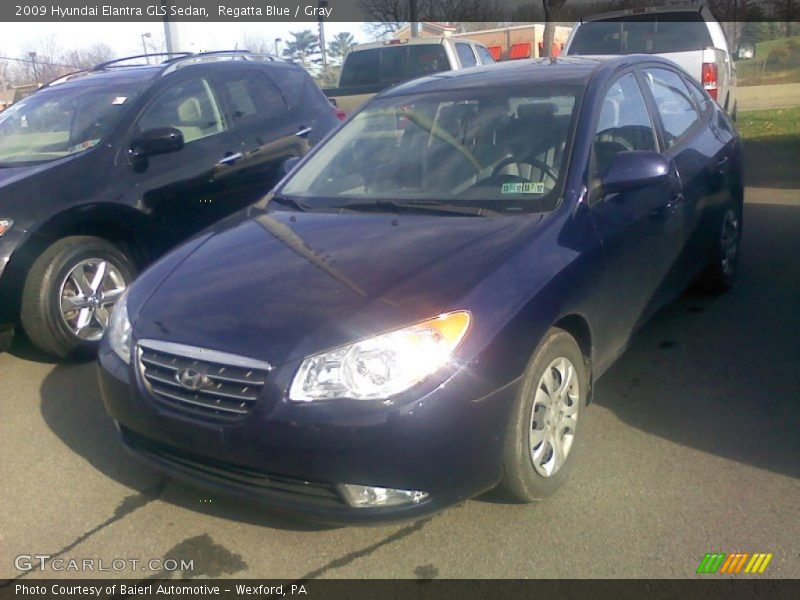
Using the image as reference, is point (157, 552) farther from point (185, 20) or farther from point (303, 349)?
point (185, 20)

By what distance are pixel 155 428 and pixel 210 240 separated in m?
1.14

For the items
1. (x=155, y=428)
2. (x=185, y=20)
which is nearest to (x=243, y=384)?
(x=155, y=428)

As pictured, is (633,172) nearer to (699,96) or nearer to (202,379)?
(202,379)

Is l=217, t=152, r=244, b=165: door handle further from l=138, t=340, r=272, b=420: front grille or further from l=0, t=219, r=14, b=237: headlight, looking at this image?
l=138, t=340, r=272, b=420: front grille

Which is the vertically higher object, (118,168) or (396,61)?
(396,61)

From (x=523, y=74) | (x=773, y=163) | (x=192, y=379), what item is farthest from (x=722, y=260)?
(x=773, y=163)

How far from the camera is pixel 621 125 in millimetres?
4371

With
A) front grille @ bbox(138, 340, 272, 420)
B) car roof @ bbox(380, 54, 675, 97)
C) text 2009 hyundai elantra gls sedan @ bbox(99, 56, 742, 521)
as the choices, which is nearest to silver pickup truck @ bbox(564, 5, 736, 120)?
car roof @ bbox(380, 54, 675, 97)

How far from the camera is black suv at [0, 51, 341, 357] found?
16.5 ft

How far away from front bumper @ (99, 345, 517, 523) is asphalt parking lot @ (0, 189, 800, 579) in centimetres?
30

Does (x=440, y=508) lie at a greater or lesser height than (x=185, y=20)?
lesser

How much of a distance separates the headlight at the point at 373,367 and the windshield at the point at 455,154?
3.50 ft
